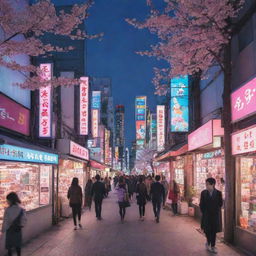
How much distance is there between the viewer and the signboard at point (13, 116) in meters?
13.0

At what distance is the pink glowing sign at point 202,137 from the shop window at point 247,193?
82.7 inches

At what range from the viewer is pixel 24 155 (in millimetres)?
11086

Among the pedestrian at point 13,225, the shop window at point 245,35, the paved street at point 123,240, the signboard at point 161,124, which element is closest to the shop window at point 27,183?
the paved street at point 123,240

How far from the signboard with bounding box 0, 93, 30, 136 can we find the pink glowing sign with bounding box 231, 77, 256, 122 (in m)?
7.08

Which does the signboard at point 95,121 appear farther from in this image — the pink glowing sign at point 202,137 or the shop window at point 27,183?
the shop window at point 27,183

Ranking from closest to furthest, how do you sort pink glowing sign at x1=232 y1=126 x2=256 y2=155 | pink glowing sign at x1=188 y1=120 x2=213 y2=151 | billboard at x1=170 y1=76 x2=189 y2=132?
pink glowing sign at x1=232 y1=126 x2=256 y2=155 < pink glowing sign at x1=188 y1=120 x2=213 y2=151 < billboard at x1=170 y1=76 x2=189 y2=132

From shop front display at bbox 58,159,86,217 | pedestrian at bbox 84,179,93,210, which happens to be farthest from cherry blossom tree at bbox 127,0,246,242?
pedestrian at bbox 84,179,93,210

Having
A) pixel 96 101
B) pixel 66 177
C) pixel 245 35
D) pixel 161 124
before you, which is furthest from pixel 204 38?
pixel 96 101

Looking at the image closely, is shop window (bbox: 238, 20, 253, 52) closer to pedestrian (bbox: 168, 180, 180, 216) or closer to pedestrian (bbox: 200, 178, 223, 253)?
pedestrian (bbox: 200, 178, 223, 253)

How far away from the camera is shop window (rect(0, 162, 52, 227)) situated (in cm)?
1041

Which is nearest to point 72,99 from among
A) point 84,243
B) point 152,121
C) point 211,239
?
point 84,243

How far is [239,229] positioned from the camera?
10586 mm

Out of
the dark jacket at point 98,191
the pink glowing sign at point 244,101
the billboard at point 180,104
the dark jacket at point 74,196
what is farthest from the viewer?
the billboard at point 180,104

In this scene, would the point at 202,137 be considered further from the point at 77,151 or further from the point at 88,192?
the point at 88,192
